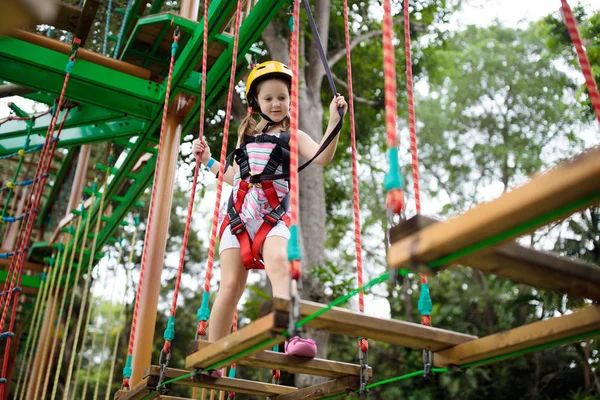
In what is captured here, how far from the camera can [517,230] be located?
52.4 inches

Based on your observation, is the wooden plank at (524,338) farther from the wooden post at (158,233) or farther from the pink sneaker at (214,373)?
the wooden post at (158,233)

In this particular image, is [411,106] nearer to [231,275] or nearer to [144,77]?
[231,275]

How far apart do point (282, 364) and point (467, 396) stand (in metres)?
7.87

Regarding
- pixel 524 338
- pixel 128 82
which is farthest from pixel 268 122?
pixel 128 82

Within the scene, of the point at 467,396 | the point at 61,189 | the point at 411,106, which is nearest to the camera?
the point at 411,106

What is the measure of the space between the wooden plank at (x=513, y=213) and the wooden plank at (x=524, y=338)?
1.81 ft

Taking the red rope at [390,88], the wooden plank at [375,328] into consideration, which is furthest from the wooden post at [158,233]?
the red rope at [390,88]

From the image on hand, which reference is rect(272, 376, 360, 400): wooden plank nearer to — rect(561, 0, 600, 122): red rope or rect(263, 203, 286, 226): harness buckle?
rect(263, 203, 286, 226): harness buckle

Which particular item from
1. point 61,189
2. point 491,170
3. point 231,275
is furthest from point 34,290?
point 491,170

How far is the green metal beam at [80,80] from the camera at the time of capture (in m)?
4.33

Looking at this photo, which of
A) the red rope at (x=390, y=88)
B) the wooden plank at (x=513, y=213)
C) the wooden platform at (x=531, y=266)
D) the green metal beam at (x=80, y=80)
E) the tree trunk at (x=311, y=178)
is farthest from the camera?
the tree trunk at (x=311, y=178)

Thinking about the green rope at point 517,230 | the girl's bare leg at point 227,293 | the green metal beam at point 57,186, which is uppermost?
the green metal beam at point 57,186

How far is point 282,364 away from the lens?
7.91ft

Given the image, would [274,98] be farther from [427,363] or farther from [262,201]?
[427,363]
